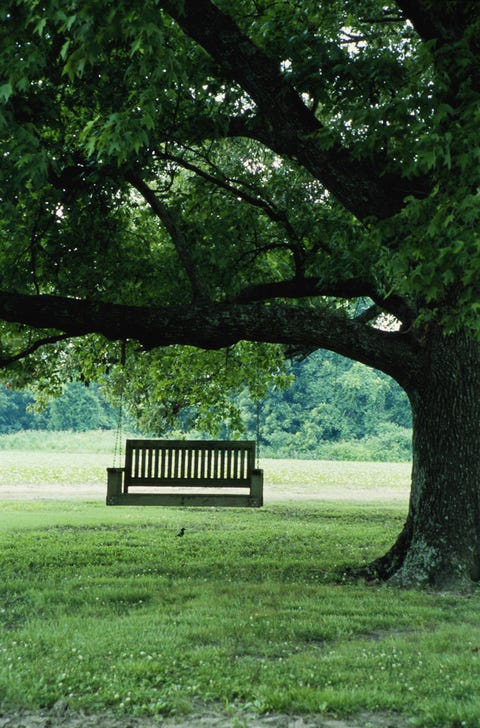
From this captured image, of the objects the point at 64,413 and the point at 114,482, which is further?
the point at 64,413

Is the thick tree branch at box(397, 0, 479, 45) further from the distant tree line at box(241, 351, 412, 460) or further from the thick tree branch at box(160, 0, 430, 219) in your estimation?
the distant tree line at box(241, 351, 412, 460)

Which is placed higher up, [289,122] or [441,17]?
[441,17]

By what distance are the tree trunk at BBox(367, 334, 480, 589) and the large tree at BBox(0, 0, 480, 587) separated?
24 mm

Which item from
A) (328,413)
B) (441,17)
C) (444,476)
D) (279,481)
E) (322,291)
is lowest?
(279,481)

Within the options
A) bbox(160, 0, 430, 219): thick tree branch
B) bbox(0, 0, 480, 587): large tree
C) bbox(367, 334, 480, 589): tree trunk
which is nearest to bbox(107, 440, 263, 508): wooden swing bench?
bbox(0, 0, 480, 587): large tree

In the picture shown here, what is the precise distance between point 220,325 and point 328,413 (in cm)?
5466

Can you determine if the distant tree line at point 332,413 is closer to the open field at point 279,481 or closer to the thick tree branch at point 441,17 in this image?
the open field at point 279,481

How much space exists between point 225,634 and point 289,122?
4918 mm

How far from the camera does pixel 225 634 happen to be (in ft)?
22.4

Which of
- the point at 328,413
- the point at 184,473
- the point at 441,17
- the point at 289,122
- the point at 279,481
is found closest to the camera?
the point at 441,17

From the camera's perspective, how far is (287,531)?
51.0 feet

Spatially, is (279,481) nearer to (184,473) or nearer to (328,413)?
(184,473)

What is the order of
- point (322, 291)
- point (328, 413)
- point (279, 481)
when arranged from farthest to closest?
point (328, 413) < point (279, 481) < point (322, 291)

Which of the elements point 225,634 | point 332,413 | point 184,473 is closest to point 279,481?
point 184,473
